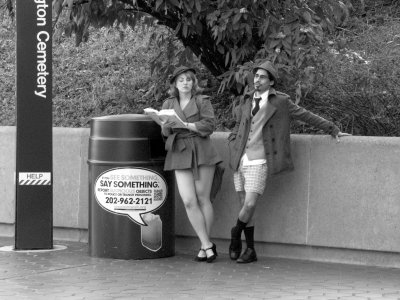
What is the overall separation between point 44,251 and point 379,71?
455cm

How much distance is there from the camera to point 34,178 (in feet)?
33.6

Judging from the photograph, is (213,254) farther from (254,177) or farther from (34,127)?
(34,127)

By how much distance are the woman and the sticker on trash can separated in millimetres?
219

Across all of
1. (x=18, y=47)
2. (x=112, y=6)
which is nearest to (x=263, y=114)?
(x=18, y=47)

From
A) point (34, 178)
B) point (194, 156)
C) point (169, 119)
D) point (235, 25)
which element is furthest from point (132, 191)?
point (235, 25)

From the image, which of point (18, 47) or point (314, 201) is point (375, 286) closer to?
point (314, 201)

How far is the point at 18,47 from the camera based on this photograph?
10117 mm

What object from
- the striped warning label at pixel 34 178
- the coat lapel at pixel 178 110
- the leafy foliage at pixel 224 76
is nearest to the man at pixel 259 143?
the coat lapel at pixel 178 110

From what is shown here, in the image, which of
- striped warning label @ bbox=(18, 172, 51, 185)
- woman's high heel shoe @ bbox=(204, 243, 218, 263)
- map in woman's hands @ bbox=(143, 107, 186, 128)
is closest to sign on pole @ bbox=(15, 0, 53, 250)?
striped warning label @ bbox=(18, 172, 51, 185)

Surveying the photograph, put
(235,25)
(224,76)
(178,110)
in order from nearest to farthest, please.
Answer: (178,110) → (235,25) → (224,76)

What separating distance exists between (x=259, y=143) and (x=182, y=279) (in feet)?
5.01

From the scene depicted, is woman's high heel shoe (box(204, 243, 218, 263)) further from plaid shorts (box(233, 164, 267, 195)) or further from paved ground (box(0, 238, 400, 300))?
plaid shorts (box(233, 164, 267, 195))

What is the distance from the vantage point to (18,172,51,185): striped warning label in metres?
10.2

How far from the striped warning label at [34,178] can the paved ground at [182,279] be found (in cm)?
70
